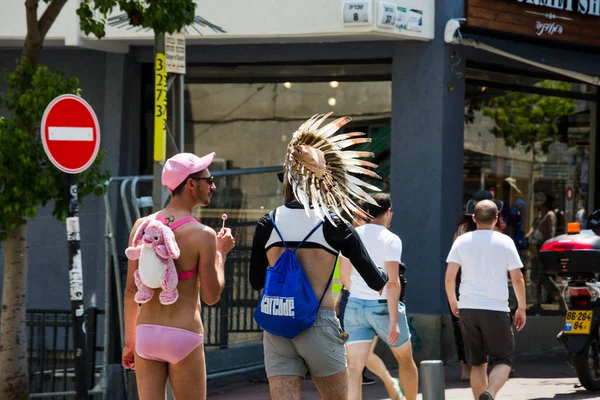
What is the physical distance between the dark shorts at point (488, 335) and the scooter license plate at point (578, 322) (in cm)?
185

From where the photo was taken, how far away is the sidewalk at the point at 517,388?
10062 mm

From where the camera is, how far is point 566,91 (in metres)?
14.5

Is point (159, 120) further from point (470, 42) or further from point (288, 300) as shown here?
point (470, 42)

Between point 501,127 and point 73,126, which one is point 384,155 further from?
point 73,126

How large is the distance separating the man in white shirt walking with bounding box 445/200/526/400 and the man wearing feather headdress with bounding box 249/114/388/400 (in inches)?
99.4

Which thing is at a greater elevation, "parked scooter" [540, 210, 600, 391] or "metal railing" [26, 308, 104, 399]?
"parked scooter" [540, 210, 600, 391]

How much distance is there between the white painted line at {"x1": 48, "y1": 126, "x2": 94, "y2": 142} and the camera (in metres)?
9.33

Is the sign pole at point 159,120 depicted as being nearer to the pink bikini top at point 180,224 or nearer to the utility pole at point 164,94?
the utility pole at point 164,94

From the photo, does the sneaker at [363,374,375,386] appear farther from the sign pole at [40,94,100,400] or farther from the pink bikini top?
the pink bikini top

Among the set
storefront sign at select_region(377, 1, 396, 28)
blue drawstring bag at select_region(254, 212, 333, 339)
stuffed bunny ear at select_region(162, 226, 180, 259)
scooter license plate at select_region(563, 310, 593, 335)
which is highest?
storefront sign at select_region(377, 1, 396, 28)

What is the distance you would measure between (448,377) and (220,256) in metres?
6.32

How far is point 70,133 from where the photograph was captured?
31.0ft

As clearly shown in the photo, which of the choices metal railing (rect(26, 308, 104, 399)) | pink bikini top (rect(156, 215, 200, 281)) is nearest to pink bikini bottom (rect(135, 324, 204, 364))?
pink bikini top (rect(156, 215, 200, 281))

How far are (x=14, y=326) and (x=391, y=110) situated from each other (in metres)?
5.03
